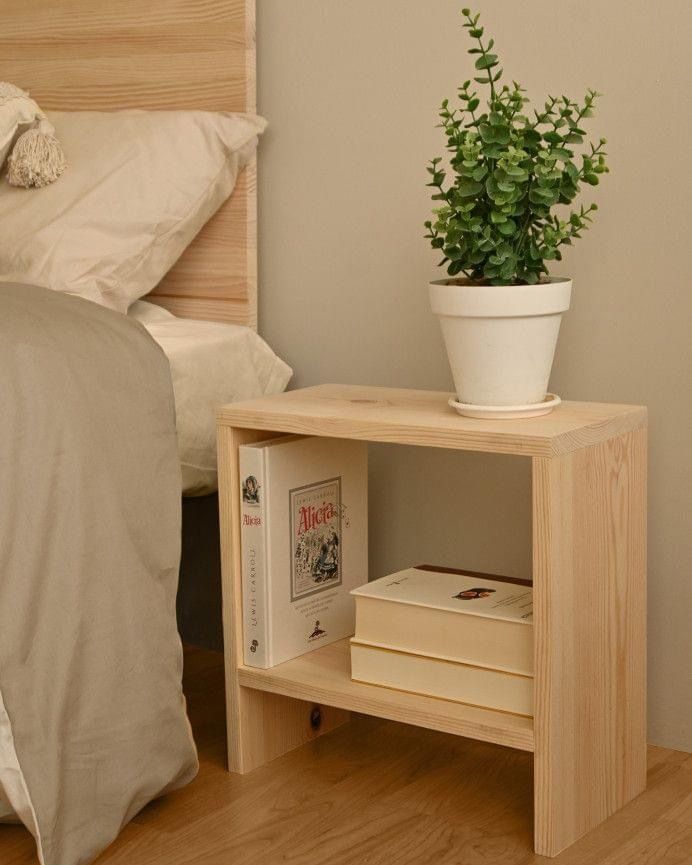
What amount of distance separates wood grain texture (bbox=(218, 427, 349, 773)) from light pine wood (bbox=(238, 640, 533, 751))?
1.2 inches

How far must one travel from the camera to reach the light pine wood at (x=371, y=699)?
4.35 feet

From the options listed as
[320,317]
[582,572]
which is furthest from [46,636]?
[320,317]

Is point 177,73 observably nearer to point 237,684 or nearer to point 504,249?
point 504,249

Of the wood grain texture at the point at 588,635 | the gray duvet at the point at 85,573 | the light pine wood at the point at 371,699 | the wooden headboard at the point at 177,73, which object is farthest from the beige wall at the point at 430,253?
the gray duvet at the point at 85,573

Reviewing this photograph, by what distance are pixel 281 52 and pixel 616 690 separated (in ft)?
3.31

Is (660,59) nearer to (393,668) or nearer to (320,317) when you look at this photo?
(320,317)

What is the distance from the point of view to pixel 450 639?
1396 mm

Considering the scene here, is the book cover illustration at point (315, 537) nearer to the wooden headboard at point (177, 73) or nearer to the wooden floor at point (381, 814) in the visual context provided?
the wooden floor at point (381, 814)

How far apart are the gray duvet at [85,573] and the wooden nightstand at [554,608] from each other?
14 centimetres

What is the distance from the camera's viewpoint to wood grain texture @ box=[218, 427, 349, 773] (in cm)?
150

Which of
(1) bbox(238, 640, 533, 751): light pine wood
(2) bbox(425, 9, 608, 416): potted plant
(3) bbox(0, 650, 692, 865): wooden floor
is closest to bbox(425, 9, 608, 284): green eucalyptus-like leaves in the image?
(2) bbox(425, 9, 608, 416): potted plant

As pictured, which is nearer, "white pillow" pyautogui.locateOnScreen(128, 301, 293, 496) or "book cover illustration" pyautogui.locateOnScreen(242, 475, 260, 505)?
"book cover illustration" pyautogui.locateOnScreen(242, 475, 260, 505)

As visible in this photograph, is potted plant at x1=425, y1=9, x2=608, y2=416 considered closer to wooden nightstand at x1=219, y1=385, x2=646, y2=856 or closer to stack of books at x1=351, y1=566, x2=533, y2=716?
wooden nightstand at x1=219, y1=385, x2=646, y2=856

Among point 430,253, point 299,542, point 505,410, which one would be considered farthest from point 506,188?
point 299,542
